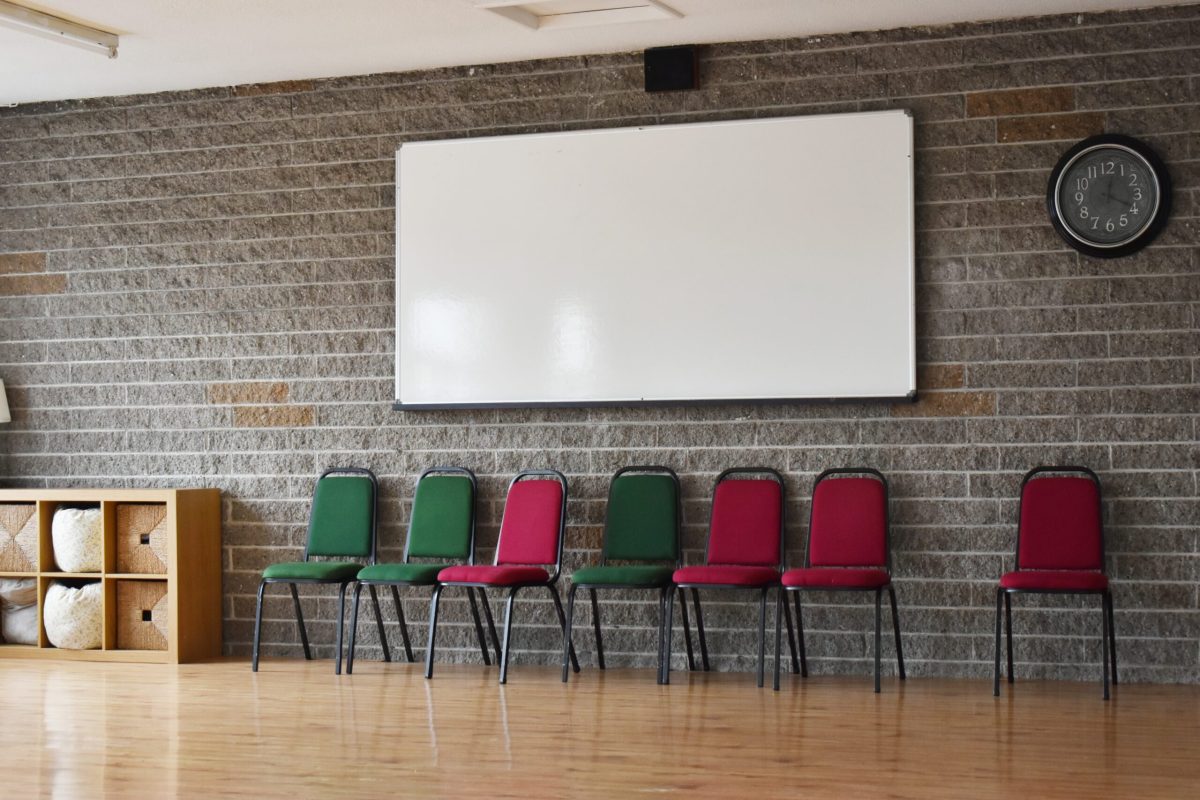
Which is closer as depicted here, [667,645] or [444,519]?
[667,645]

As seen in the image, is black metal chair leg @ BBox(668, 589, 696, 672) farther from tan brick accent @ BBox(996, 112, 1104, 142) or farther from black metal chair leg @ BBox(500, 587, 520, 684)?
tan brick accent @ BBox(996, 112, 1104, 142)

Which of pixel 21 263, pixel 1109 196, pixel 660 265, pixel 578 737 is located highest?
pixel 1109 196

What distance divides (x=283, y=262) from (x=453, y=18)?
1678 millimetres

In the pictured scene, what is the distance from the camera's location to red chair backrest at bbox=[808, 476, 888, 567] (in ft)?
19.4

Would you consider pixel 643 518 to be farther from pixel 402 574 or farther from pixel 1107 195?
pixel 1107 195

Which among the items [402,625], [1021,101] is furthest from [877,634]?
[1021,101]

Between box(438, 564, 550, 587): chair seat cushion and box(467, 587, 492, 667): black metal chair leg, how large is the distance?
323 millimetres

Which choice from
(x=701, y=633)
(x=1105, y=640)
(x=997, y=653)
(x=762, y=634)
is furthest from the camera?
(x=701, y=633)

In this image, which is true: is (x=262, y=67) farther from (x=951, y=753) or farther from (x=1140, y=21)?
(x=951, y=753)

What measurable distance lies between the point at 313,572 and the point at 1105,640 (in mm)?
3314

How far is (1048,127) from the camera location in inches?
235

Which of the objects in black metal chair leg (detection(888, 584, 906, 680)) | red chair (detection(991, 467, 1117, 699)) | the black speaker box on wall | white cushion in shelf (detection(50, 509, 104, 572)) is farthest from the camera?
white cushion in shelf (detection(50, 509, 104, 572))

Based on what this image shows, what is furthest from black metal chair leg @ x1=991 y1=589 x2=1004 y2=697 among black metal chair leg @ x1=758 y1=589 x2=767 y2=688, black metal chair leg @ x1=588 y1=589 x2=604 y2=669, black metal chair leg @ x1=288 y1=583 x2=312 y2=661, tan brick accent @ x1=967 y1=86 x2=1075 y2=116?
black metal chair leg @ x1=288 y1=583 x2=312 y2=661

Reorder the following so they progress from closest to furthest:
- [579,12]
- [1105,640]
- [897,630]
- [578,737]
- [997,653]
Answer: [578,737] < [1105,640] < [997,653] < [897,630] < [579,12]
